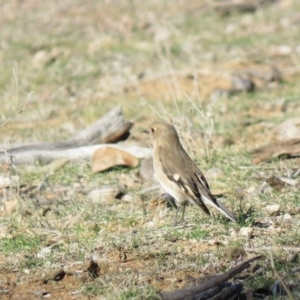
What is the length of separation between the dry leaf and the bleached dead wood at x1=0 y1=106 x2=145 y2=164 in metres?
0.21

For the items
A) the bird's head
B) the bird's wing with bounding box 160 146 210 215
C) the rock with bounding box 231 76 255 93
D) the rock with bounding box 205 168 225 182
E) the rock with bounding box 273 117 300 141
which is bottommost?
the rock with bounding box 231 76 255 93

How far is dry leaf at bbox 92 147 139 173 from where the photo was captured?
8695mm

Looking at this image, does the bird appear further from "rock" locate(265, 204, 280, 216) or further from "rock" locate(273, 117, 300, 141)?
"rock" locate(273, 117, 300, 141)

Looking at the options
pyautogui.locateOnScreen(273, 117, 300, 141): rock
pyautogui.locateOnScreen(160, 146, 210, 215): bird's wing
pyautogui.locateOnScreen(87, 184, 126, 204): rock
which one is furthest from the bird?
pyautogui.locateOnScreen(273, 117, 300, 141): rock

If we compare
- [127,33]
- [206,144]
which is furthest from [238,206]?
[127,33]

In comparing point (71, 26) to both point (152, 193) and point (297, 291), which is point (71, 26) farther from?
point (297, 291)

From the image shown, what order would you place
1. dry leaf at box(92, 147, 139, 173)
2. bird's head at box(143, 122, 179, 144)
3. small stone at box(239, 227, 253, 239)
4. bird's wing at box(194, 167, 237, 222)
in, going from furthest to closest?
dry leaf at box(92, 147, 139, 173)
bird's head at box(143, 122, 179, 144)
bird's wing at box(194, 167, 237, 222)
small stone at box(239, 227, 253, 239)

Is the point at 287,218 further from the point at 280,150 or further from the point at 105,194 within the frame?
the point at 280,150

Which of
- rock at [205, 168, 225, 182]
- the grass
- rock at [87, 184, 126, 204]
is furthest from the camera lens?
rock at [205, 168, 225, 182]

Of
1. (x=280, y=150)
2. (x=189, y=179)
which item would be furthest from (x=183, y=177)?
(x=280, y=150)

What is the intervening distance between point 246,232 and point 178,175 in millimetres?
757

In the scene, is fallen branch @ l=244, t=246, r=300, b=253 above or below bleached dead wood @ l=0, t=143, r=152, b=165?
above

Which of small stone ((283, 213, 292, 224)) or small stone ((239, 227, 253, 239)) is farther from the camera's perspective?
small stone ((283, 213, 292, 224))

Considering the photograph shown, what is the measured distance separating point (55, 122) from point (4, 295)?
5.76 metres
